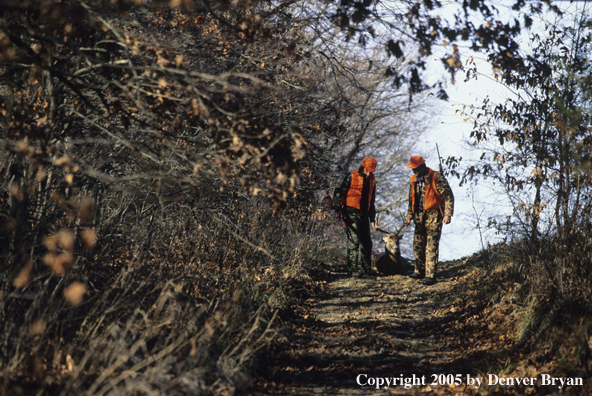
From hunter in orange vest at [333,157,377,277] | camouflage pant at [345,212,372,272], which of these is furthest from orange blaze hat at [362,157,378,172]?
camouflage pant at [345,212,372,272]

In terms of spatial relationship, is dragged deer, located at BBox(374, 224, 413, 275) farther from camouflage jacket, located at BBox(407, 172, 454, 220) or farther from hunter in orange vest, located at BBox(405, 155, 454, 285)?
camouflage jacket, located at BBox(407, 172, 454, 220)

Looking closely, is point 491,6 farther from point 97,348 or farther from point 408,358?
point 97,348

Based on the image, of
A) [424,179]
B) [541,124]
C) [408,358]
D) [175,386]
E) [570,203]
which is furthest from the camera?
[424,179]

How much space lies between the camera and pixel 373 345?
6.02 m

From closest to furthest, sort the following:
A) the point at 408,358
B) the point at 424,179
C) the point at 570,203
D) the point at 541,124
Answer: the point at 408,358 < the point at 570,203 < the point at 541,124 < the point at 424,179

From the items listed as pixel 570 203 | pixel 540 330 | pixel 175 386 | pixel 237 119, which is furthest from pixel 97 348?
pixel 570 203

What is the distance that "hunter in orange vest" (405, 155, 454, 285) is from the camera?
8977mm

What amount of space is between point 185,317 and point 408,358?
2481mm

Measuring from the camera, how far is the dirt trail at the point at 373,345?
487 centimetres

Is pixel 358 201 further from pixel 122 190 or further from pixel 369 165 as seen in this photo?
pixel 122 190

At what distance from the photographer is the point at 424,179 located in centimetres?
918

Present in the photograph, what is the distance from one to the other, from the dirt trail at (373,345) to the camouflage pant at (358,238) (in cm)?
110
